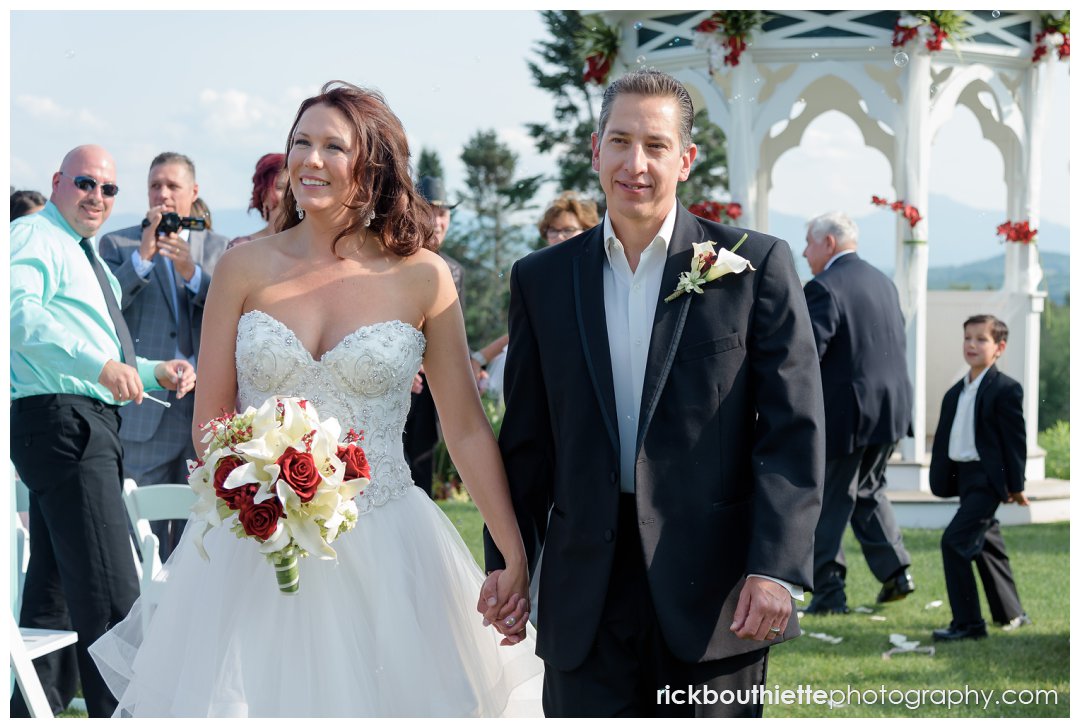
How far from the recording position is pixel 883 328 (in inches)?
336

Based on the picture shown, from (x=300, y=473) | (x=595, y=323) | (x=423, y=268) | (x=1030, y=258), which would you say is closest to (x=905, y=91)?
(x=1030, y=258)

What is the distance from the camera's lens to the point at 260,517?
3367mm

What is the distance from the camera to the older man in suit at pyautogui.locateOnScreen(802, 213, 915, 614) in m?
8.22

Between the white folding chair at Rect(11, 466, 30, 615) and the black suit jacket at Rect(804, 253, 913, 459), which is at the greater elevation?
the black suit jacket at Rect(804, 253, 913, 459)

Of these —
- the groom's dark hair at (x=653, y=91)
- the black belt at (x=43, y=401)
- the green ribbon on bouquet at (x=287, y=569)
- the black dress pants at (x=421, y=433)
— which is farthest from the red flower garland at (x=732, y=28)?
the green ribbon on bouquet at (x=287, y=569)

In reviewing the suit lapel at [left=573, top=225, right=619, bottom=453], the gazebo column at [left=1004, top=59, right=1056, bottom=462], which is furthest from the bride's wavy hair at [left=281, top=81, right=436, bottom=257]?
the gazebo column at [left=1004, top=59, right=1056, bottom=462]

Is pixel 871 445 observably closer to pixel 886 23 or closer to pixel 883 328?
pixel 883 328

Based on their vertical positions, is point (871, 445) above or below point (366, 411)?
below

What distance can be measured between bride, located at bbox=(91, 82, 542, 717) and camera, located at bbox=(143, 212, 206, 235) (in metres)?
3.18

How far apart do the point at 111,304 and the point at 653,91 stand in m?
3.22

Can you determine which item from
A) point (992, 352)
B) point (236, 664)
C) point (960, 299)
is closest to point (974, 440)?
point (992, 352)

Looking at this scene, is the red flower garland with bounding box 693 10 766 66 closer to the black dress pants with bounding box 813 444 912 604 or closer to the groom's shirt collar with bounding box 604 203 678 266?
the black dress pants with bounding box 813 444 912 604

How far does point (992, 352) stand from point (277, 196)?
4.43 metres

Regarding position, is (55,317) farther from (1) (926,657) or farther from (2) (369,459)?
(1) (926,657)
